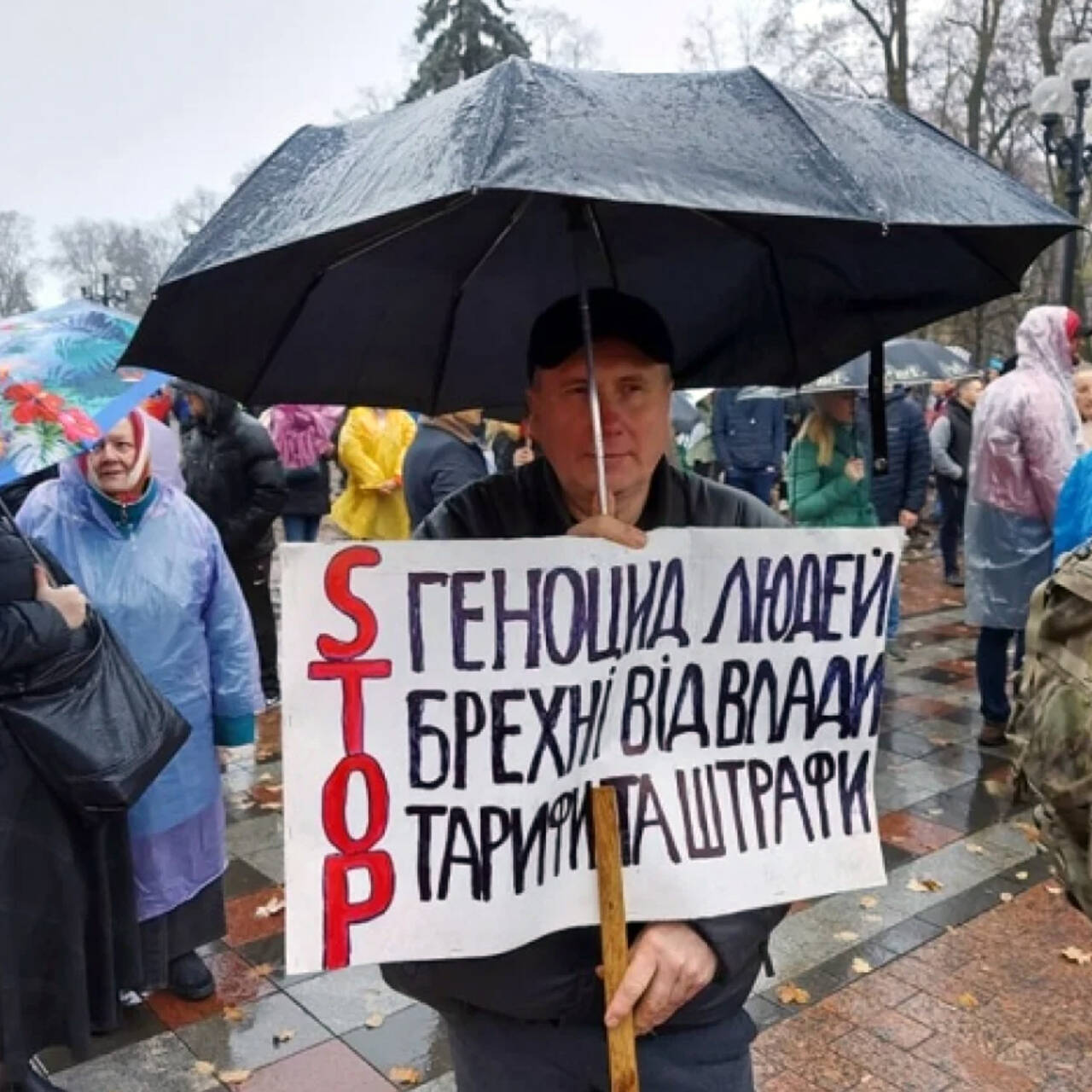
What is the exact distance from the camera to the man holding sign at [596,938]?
64.1 inches

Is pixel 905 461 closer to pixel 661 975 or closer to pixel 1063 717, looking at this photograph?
pixel 1063 717

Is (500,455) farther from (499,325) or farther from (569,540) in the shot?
(569,540)

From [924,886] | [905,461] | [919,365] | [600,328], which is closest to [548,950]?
[600,328]

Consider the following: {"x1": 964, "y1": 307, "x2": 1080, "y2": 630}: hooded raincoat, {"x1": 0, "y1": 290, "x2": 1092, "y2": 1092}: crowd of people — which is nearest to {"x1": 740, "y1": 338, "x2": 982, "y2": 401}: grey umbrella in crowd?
{"x1": 0, "y1": 290, "x2": 1092, "y2": 1092}: crowd of people

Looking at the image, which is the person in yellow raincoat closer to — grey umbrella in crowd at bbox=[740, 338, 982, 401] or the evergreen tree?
grey umbrella in crowd at bbox=[740, 338, 982, 401]

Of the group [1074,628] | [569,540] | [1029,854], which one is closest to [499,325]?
[569,540]

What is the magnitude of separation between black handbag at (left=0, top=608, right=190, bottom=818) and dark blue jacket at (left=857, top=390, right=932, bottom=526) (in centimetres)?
564

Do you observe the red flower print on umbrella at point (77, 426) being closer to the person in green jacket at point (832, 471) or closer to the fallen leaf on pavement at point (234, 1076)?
the fallen leaf on pavement at point (234, 1076)

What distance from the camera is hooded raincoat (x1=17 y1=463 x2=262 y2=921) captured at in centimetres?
317

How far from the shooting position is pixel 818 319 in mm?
2211

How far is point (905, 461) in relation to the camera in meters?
7.65

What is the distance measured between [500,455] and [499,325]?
16.1ft

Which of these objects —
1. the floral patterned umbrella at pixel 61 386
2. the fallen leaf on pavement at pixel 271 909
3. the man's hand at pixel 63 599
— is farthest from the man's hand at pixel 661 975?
the fallen leaf on pavement at pixel 271 909

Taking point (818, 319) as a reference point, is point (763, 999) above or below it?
below
